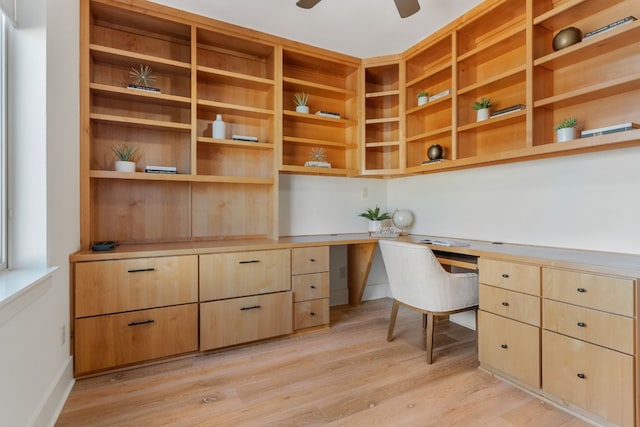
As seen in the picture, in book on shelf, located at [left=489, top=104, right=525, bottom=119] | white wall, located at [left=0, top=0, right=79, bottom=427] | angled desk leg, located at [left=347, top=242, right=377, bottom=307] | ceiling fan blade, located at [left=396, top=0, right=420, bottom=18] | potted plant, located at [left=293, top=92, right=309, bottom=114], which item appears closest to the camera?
white wall, located at [left=0, top=0, right=79, bottom=427]

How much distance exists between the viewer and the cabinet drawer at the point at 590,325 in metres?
1.40

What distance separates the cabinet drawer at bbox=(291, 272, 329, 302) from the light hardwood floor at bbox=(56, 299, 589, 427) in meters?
0.37

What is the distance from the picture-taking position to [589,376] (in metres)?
1.51

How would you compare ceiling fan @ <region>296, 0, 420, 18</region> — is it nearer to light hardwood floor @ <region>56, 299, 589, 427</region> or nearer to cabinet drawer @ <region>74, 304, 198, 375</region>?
cabinet drawer @ <region>74, 304, 198, 375</region>

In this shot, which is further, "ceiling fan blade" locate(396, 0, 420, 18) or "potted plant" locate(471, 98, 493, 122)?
"potted plant" locate(471, 98, 493, 122)

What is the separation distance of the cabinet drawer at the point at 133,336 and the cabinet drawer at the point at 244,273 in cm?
20

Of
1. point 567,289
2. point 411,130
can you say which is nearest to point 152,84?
point 411,130

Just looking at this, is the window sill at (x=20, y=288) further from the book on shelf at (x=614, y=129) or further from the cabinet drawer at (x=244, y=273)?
the book on shelf at (x=614, y=129)

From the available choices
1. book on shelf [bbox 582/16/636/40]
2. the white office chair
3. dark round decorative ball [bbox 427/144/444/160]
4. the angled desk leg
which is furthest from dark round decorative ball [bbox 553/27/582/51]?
the angled desk leg

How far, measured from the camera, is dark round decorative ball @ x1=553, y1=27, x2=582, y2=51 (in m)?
1.88

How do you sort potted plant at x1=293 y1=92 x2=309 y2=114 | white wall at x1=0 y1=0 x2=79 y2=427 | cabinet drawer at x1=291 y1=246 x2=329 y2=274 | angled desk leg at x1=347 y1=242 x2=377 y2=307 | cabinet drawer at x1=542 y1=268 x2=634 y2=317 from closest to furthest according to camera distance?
white wall at x1=0 y1=0 x2=79 y2=427 < cabinet drawer at x1=542 y1=268 x2=634 y2=317 < cabinet drawer at x1=291 y1=246 x2=329 y2=274 < potted plant at x1=293 y1=92 x2=309 y2=114 < angled desk leg at x1=347 y1=242 x2=377 y2=307

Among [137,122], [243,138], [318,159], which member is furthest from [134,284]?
[318,159]

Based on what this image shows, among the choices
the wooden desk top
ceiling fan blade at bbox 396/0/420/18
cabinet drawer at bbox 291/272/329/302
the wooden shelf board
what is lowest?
cabinet drawer at bbox 291/272/329/302

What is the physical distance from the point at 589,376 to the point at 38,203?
109 inches
